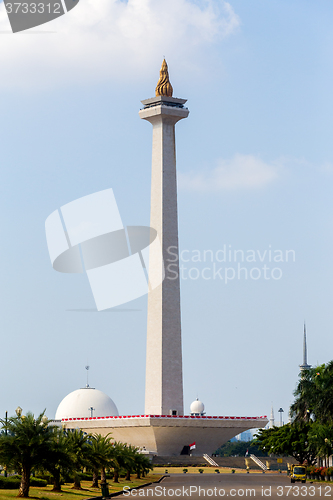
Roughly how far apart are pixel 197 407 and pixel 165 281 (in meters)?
44.8

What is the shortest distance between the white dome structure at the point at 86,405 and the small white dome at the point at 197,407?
686 inches

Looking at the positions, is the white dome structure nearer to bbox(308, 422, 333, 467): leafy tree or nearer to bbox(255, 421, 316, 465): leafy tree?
bbox(255, 421, 316, 465): leafy tree

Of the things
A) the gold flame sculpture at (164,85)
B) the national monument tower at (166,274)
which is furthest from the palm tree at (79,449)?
the gold flame sculpture at (164,85)

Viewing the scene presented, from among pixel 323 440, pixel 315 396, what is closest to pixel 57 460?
pixel 323 440

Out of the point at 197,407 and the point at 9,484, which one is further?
the point at 197,407

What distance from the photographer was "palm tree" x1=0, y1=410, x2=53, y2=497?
33531 mm

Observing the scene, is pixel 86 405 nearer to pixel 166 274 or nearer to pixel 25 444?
pixel 166 274

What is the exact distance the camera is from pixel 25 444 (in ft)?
111

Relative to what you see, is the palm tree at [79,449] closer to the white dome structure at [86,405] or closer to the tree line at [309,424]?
the tree line at [309,424]

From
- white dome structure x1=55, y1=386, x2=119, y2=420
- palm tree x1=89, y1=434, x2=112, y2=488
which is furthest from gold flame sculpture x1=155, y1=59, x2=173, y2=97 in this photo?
palm tree x1=89, y1=434, x2=112, y2=488

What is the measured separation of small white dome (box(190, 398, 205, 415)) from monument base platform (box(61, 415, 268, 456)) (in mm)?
36002

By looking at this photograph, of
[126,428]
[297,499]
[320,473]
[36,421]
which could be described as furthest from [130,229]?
[297,499]

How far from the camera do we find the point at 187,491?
35.3 m

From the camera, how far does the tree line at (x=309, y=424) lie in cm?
5889
